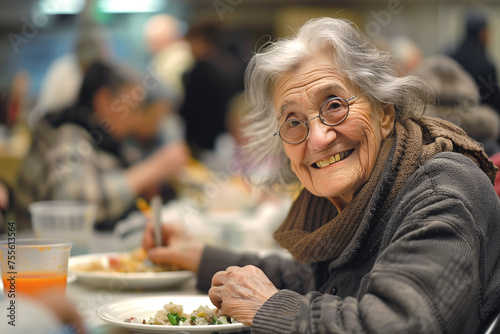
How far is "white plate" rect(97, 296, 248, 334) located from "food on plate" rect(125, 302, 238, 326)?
0.03m

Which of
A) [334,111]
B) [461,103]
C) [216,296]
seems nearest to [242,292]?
[216,296]

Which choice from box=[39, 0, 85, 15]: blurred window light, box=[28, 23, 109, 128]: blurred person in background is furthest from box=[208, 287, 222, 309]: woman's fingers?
box=[39, 0, 85, 15]: blurred window light

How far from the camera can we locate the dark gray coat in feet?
3.14

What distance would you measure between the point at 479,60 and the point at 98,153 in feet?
7.59

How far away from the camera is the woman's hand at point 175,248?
1908mm

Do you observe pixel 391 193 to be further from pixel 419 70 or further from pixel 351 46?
pixel 419 70

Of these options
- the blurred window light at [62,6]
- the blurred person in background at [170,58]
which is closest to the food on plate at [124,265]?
the blurred person in background at [170,58]

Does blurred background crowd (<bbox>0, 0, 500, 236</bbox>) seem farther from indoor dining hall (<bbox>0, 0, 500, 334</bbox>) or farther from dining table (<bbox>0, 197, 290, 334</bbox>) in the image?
dining table (<bbox>0, 197, 290, 334</bbox>)

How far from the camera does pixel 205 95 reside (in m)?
5.11

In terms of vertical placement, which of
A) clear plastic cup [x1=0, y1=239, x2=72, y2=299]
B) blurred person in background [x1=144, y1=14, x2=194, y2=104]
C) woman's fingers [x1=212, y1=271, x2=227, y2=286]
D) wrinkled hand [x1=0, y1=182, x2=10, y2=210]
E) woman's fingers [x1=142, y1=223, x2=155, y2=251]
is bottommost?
woman's fingers [x1=212, y1=271, x2=227, y2=286]

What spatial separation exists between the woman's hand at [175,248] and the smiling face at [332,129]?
71cm

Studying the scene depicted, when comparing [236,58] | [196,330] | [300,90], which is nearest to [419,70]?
[300,90]

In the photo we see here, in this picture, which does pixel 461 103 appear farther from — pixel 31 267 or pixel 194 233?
pixel 31 267

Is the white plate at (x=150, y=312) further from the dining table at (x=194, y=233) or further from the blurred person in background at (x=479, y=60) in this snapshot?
the blurred person in background at (x=479, y=60)
